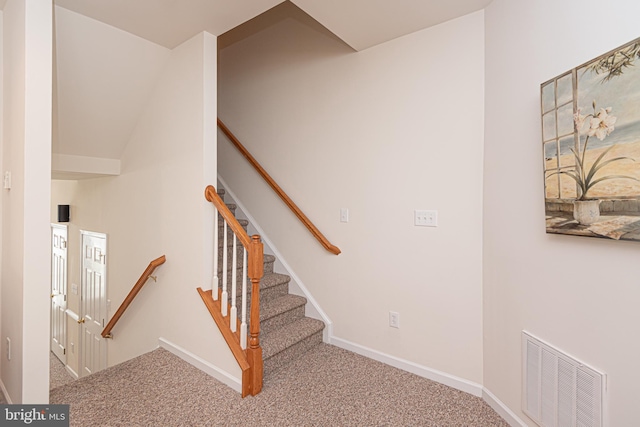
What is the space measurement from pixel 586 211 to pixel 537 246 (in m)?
0.37

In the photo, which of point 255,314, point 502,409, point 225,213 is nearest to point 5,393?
point 255,314

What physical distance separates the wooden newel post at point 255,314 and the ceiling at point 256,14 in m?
1.52

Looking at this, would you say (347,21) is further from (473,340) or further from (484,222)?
(473,340)

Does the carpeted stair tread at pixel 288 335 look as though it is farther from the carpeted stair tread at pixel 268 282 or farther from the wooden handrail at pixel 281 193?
the wooden handrail at pixel 281 193

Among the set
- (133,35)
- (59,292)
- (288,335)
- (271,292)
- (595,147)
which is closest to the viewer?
(595,147)

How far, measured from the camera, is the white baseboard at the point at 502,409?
1800 millimetres

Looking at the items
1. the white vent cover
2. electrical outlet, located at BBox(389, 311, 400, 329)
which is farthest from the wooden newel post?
the white vent cover

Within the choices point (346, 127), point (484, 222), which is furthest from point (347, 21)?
point (484, 222)

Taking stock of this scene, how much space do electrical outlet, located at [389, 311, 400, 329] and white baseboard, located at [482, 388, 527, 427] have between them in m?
0.68

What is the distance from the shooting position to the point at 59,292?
4.74 meters

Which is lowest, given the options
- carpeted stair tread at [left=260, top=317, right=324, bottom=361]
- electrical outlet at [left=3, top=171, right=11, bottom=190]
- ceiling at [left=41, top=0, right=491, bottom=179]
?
carpeted stair tread at [left=260, top=317, right=324, bottom=361]

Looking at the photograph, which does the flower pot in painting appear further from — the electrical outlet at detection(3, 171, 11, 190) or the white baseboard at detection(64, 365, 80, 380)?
the white baseboard at detection(64, 365, 80, 380)

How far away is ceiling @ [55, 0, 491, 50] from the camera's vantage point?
6.76ft

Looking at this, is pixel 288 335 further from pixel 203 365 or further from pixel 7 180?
pixel 7 180
